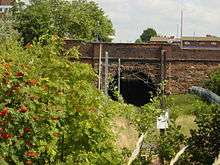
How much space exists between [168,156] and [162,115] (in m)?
1.08

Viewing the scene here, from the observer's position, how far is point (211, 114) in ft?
41.6

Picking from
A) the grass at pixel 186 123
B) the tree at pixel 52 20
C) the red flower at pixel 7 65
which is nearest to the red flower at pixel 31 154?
the red flower at pixel 7 65

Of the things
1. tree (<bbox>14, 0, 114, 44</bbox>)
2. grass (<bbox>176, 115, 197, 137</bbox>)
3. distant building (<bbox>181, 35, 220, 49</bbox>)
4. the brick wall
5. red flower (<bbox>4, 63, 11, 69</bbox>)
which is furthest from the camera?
distant building (<bbox>181, 35, 220, 49</bbox>)

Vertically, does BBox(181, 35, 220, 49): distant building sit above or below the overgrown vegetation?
below

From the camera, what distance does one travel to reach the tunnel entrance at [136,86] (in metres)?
44.2

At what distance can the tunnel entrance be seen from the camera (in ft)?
145

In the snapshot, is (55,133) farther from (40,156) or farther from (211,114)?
(211,114)

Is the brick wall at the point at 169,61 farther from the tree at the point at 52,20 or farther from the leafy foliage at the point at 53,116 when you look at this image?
the leafy foliage at the point at 53,116

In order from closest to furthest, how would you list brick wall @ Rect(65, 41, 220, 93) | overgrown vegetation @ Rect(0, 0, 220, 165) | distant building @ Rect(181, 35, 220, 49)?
overgrown vegetation @ Rect(0, 0, 220, 165), brick wall @ Rect(65, 41, 220, 93), distant building @ Rect(181, 35, 220, 49)

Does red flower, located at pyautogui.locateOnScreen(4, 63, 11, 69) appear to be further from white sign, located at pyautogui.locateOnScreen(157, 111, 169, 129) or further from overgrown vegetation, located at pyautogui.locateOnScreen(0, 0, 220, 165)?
white sign, located at pyautogui.locateOnScreen(157, 111, 169, 129)

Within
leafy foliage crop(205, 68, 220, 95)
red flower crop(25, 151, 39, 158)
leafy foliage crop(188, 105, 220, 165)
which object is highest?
red flower crop(25, 151, 39, 158)

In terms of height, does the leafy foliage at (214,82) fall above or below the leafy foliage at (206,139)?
below

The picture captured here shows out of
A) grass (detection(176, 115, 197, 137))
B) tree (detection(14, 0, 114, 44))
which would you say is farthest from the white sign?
tree (detection(14, 0, 114, 44))

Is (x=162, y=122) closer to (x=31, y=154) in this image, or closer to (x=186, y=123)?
(x=31, y=154)
